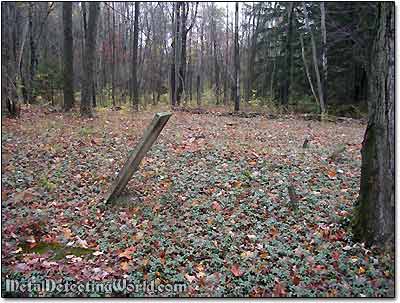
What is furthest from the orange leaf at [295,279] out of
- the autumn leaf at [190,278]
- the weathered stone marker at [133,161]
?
the weathered stone marker at [133,161]

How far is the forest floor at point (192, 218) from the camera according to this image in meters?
4.05

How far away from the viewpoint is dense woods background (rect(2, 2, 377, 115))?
1521cm

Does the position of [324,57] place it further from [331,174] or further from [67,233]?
[67,233]

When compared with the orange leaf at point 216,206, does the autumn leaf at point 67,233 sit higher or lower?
lower

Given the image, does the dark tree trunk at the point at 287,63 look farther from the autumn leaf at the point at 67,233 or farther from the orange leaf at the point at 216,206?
the autumn leaf at the point at 67,233

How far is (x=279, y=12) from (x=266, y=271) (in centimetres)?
2332

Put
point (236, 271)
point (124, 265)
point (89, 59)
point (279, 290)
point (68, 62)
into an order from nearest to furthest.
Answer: point (279, 290), point (236, 271), point (124, 265), point (89, 59), point (68, 62)

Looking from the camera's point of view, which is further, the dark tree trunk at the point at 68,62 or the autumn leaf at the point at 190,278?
the dark tree trunk at the point at 68,62

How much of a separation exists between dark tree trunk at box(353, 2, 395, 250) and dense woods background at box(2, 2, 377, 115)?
9.48m

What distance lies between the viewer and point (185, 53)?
80.4 feet

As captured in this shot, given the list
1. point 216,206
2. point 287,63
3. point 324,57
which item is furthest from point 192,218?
Result: point 287,63

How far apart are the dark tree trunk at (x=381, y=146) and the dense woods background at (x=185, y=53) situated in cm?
948

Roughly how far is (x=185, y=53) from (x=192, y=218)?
66.7 feet

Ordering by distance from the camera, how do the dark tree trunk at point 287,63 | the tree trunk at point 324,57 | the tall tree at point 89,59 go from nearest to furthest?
the tall tree at point 89,59 → the tree trunk at point 324,57 → the dark tree trunk at point 287,63
